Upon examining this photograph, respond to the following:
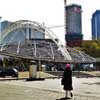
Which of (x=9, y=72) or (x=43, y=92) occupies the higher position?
(x=43, y=92)

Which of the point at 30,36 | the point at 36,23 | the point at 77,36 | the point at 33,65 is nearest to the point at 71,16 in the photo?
the point at 77,36

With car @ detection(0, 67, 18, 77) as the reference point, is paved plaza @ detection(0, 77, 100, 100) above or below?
above

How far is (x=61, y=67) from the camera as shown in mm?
66188

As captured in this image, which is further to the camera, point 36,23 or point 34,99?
point 36,23

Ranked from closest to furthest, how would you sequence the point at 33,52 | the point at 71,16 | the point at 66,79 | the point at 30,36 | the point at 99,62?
the point at 66,79
the point at 33,52
the point at 99,62
the point at 30,36
the point at 71,16

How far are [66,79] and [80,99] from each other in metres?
1.29

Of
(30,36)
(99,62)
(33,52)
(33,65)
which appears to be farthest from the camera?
(30,36)

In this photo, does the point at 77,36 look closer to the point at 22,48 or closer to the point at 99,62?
the point at 99,62

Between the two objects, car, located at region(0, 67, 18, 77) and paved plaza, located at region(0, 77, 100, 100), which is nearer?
paved plaza, located at region(0, 77, 100, 100)

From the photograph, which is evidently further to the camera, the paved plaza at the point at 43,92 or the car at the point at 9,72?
the car at the point at 9,72

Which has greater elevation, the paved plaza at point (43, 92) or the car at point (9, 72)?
the paved plaza at point (43, 92)

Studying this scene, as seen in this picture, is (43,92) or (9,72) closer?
(43,92)

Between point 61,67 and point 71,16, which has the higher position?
point 71,16

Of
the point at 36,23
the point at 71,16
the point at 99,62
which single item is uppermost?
the point at 71,16
